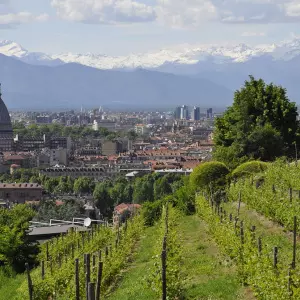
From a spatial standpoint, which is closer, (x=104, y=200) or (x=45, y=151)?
(x=104, y=200)

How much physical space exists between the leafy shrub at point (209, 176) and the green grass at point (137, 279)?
5.24 m

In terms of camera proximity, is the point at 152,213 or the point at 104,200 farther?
the point at 104,200

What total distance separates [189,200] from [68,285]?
9.99 metres

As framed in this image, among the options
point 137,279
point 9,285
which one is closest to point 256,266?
point 137,279

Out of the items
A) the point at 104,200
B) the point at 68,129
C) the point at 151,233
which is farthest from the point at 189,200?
the point at 68,129

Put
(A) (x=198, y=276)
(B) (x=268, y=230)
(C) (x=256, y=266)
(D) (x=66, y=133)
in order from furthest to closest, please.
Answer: (D) (x=66, y=133) → (B) (x=268, y=230) → (A) (x=198, y=276) → (C) (x=256, y=266)

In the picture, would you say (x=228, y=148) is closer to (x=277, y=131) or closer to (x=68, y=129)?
(x=277, y=131)

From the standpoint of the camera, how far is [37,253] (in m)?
17.6

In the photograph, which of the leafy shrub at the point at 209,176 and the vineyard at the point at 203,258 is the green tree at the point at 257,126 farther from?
the vineyard at the point at 203,258

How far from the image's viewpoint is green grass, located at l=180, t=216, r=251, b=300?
9.60 metres

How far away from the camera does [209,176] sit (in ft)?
70.6

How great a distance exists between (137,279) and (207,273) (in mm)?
1177

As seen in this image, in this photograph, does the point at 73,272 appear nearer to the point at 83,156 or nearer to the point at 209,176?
the point at 209,176

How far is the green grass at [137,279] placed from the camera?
400 inches
